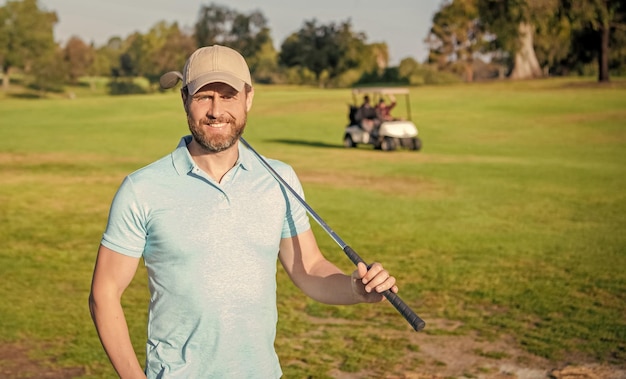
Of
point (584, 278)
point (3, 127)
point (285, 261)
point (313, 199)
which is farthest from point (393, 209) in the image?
point (3, 127)

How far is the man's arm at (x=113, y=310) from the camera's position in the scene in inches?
139

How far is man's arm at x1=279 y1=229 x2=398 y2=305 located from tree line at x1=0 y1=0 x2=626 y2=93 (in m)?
56.0

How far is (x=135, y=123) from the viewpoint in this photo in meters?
48.9

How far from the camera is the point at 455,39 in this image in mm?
102562

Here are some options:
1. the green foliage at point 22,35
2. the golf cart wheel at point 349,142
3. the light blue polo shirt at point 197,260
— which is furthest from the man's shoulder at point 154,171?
the green foliage at point 22,35

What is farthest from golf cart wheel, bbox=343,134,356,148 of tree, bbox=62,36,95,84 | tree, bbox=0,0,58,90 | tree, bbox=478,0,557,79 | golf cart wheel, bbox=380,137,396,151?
tree, bbox=62,36,95,84

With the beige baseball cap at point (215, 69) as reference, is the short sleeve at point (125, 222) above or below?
below

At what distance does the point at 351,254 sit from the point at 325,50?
380ft

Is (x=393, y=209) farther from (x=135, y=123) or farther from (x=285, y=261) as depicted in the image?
(x=135, y=123)

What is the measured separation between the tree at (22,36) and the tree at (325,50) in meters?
30.2

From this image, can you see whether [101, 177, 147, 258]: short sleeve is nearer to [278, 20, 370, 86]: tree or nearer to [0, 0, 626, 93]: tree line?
[0, 0, 626, 93]: tree line

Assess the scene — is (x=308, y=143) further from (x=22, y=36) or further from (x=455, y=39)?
(x=22, y=36)

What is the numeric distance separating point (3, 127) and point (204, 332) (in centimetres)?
4495

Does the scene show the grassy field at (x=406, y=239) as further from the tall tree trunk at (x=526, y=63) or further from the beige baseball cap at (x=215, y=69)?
the tall tree trunk at (x=526, y=63)
